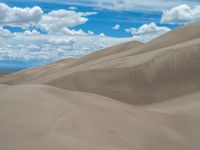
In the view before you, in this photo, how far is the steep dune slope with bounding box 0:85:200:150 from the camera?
6.16 metres

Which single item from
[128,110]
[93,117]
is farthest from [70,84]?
[93,117]

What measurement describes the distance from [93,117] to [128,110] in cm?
244

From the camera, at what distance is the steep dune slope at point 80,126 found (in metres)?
6.16

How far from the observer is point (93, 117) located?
8133 mm

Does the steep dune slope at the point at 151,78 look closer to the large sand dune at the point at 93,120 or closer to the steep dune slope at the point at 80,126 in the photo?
the large sand dune at the point at 93,120

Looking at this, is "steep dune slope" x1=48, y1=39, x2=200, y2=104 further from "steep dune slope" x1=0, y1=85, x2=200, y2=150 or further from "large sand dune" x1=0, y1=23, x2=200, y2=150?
"steep dune slope" x1=0, y1=85, x2=200, y2=150

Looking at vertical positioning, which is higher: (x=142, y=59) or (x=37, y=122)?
(x=142, y=59)

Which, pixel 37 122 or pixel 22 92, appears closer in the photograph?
pixel 37 122

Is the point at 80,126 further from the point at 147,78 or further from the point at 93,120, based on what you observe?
the point at 147,78

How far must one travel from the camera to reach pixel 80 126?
726 cm

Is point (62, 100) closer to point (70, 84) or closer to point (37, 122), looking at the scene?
point (37, 122)

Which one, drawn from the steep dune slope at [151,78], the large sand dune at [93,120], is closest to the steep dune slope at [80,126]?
the large sand dune at [93,120]

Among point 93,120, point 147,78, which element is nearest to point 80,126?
point 93,120

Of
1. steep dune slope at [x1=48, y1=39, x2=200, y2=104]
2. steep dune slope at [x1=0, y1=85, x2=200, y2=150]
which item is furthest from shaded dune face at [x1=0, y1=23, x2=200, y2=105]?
steep dune slope at [x1=0, y1=85, x2=200, y2=150]
